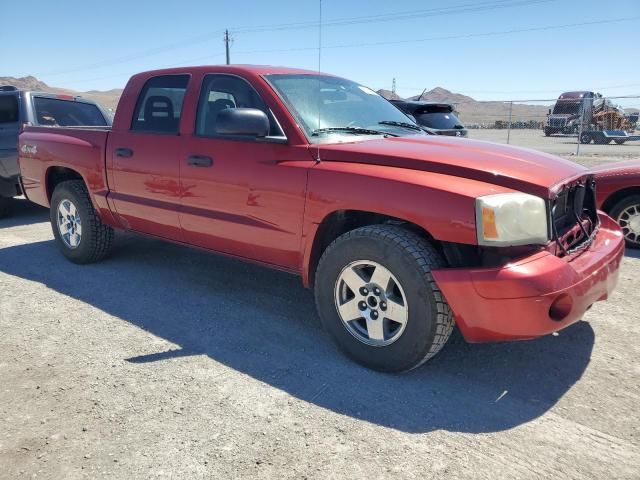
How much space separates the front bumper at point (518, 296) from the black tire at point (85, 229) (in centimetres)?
365

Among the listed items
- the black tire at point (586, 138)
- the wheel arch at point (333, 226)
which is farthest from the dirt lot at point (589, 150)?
the wheel arch at point (333, 226)

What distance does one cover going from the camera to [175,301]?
423 centimetres

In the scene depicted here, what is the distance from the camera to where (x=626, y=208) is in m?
5.63

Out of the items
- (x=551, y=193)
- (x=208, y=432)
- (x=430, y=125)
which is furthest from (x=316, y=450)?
(x=430, y=125)

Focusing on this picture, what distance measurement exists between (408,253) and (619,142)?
26.9 meters

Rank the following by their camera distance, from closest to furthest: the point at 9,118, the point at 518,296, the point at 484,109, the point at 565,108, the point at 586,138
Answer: the point at 518,296, the point at 9,118, the point at 586,138, the point at 565,108, the point at 484,109

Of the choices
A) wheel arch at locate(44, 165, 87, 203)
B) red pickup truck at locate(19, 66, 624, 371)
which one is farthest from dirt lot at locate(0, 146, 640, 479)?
wheel arch at locate(44, 165, 87, 203)

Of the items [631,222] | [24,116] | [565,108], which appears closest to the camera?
[631,222]

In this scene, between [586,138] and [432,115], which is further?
[586,138]

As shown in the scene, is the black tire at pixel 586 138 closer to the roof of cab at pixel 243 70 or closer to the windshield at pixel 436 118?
the windshield at pixel 436 118

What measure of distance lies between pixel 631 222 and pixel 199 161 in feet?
15.4

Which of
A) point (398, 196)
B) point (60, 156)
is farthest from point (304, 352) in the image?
point (60, 156)

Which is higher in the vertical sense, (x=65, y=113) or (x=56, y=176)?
(x=65, y=113)

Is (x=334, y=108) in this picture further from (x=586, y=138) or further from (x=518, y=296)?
(x=586, y=138)
